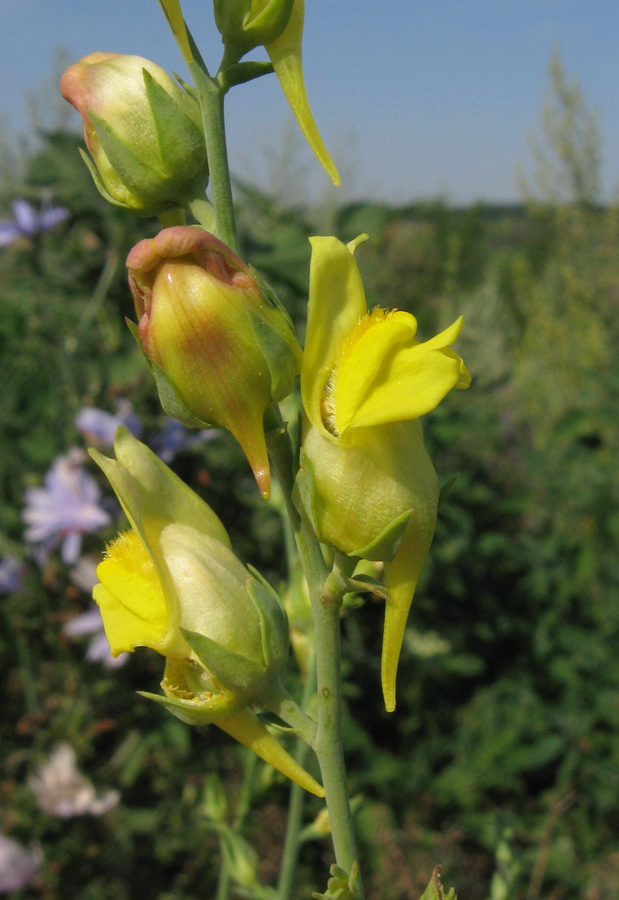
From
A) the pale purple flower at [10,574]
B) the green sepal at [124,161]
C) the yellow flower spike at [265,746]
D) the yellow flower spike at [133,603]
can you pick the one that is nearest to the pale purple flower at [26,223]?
the pale purple flower at [10,574]

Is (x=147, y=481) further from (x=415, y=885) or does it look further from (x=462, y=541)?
(x=462, y=541)

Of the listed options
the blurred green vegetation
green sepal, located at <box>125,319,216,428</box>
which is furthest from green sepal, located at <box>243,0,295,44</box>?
the blurred green vegetation

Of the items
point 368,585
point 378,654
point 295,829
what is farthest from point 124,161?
point 378,654

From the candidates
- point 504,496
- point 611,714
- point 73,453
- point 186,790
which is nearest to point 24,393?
point 73,453

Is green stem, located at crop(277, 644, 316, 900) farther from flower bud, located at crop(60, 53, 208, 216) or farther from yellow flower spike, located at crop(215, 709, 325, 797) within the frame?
flower bud, located at crop(60, 53, 208, 216)

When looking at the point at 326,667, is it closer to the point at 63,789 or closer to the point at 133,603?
the point at 133,603

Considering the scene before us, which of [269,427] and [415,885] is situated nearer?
[269,427]
